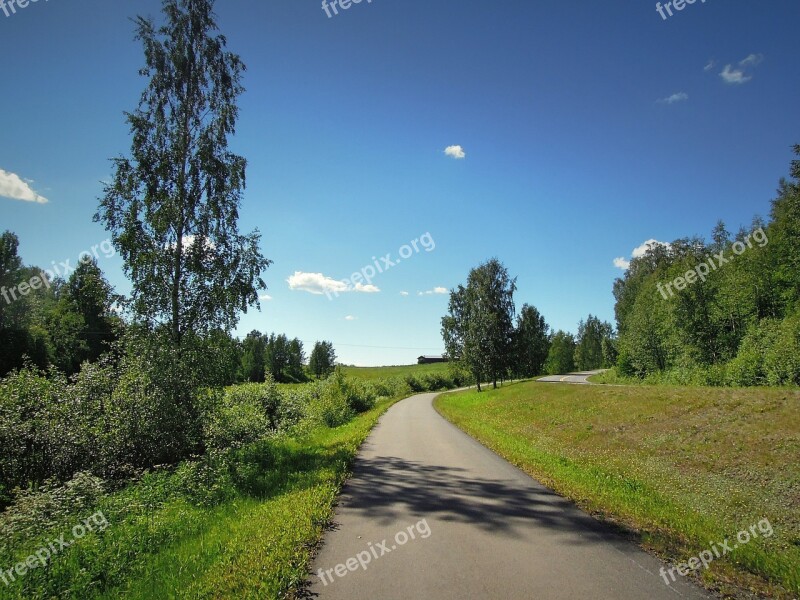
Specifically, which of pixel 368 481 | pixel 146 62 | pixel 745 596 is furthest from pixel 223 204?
pixel 745 596

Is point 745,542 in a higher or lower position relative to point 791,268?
lower

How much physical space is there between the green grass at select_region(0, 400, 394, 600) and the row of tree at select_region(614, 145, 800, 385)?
898 inches

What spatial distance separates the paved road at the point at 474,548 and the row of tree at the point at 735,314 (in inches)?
759

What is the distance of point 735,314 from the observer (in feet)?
109

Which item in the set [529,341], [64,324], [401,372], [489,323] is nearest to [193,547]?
[489,323]

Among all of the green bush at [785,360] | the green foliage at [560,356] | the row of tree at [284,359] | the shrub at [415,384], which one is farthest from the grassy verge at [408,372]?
the green bush at [785,360]

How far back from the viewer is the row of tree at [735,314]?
22.9m

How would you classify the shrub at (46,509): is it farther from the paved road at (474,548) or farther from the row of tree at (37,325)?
the row of tree at (37,325)

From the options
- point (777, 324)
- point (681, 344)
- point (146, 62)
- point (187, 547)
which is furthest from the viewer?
point (681, 344)

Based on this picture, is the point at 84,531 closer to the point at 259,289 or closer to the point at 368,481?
the point at 368,481

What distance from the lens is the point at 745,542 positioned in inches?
250

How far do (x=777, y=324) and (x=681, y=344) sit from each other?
8.59m

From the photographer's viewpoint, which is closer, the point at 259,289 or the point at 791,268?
the point at 259,289

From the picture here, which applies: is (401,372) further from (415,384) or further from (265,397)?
(265,397)
